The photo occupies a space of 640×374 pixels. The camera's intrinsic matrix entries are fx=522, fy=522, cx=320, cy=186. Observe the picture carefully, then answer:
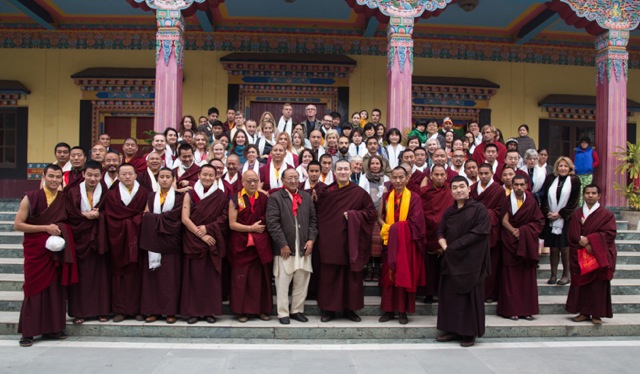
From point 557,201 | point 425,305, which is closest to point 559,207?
point 557,201

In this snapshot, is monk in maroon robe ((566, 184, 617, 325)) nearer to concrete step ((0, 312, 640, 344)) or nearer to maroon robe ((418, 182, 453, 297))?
concrete step ((0, 312, 640, 344))

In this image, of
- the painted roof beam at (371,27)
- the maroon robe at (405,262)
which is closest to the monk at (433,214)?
the maroon robe at (405,262)

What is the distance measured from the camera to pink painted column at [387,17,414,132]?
28.1 ft

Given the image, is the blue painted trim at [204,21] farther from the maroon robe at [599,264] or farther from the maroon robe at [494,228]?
the maroon robe at [599,264]

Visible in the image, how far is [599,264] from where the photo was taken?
204 inches

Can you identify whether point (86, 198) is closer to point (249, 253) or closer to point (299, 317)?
point (249, 253)

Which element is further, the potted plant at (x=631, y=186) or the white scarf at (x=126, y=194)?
the potted plant at (x=631, y=186)

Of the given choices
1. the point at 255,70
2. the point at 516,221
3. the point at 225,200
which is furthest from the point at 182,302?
the point at 255,70

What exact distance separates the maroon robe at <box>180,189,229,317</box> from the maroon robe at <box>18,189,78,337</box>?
3.39 feet

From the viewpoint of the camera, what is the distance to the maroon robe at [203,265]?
5.13 metres

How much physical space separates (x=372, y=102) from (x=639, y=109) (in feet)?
19.1

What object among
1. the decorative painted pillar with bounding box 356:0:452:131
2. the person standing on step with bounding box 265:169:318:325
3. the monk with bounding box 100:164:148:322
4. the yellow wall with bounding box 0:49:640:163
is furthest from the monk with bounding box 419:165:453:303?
the yellow wall with bounding box 0:49:640:163

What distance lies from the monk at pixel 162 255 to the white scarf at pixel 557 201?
4.20m

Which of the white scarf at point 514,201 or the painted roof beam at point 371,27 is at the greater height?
the painted roof beam at point 371,27
